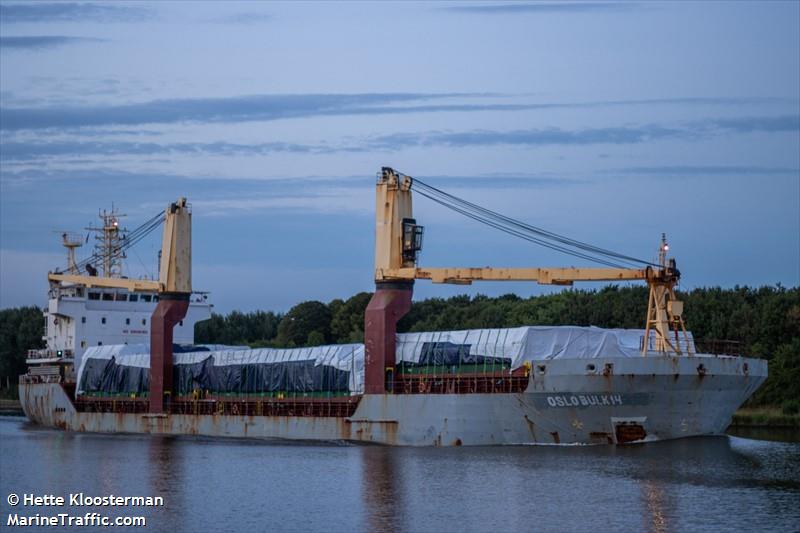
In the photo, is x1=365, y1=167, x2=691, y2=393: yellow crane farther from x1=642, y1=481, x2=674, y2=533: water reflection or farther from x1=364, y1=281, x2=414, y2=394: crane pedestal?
x1=642, y1=481, x2=674, y2=533: water reflection

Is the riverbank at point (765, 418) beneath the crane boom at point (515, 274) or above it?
beneath

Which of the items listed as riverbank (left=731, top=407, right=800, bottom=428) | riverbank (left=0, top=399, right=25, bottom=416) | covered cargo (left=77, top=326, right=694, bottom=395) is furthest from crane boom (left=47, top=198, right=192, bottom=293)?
riverbank (left=0, top=399, right=25, bottom=416)

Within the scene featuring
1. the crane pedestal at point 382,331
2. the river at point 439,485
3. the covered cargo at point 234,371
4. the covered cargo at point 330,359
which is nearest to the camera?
the river at point 439,485

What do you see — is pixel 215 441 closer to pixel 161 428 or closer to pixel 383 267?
pixel 161 428

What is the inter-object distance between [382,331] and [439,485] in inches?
500

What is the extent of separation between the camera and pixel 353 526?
29.0 metres

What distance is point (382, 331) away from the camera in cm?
4638

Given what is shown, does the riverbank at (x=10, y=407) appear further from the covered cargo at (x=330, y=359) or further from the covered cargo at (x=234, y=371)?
the covered cargo at (x=330, y=359)

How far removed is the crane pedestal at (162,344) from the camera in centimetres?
5638

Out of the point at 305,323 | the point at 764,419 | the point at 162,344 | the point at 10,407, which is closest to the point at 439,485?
the point at 162,344

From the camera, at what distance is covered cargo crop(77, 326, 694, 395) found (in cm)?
4344

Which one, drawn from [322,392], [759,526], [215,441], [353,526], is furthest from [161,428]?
[759,526]

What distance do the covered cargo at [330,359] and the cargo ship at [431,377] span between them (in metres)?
0.06

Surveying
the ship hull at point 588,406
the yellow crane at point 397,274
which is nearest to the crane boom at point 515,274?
the yellow crane at point 397,274
